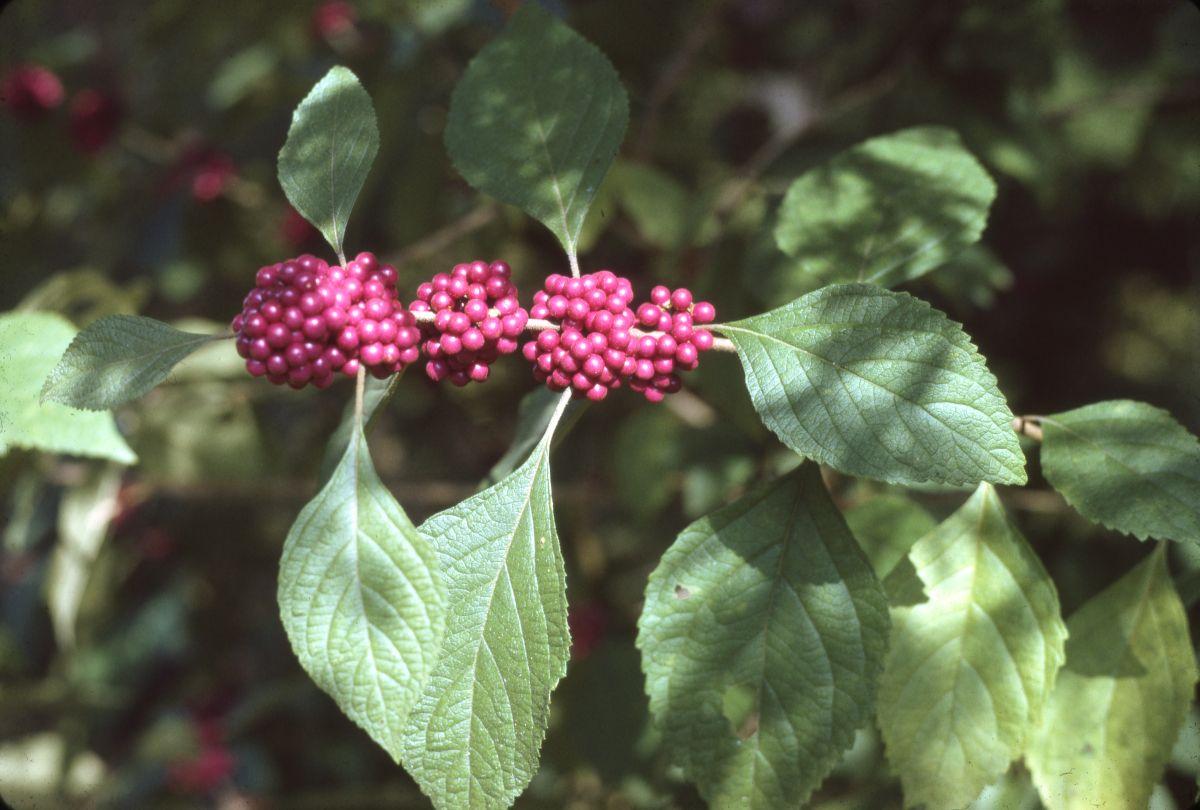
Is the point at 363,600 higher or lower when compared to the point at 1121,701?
higher

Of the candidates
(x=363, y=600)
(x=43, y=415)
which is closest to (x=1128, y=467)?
(x=363, y=600)

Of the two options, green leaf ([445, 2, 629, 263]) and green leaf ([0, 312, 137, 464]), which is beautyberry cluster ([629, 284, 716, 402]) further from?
green leaf ([0, 312, 137, 464])

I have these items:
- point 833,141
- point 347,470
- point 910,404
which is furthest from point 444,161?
point 910,404

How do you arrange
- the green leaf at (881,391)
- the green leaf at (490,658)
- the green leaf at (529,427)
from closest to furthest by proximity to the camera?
1. the green leaf at (881,391)
2. the green leaf at (490,658)
3. the green leaf at (529,427)

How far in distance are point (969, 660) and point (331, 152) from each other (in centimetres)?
112

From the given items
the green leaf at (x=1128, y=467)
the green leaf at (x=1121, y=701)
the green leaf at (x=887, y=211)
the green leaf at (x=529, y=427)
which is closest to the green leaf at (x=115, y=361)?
the green leaf at (x=529, y=427)

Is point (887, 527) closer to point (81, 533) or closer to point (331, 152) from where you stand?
point (331, 152)

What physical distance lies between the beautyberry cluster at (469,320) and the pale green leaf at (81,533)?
1.74 m

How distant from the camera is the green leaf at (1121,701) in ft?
4.28

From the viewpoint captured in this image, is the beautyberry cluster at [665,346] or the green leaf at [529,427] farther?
the green leaf at [529,427]

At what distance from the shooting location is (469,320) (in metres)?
1.20

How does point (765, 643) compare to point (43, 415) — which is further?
point (43, 415)

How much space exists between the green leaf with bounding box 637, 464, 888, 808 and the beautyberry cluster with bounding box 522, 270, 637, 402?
250 mm

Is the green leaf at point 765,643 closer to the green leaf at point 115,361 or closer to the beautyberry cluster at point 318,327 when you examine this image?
the beautyberry cluster at point 318,327
